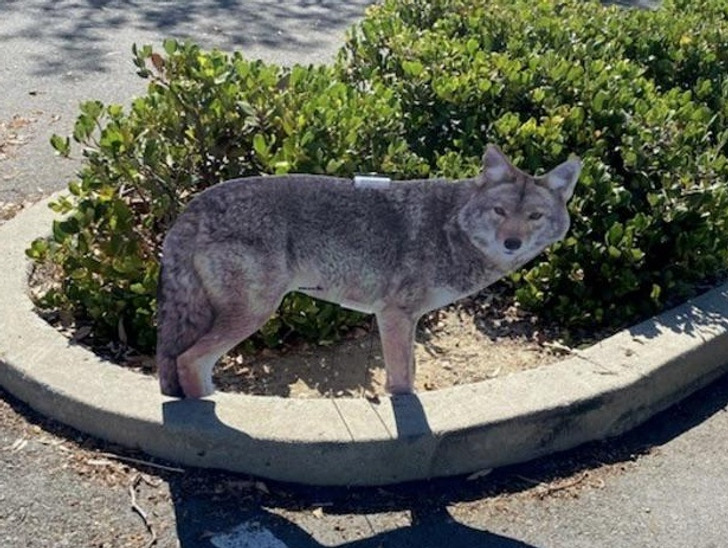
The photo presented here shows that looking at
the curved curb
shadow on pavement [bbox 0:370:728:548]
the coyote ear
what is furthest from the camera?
the curved curb

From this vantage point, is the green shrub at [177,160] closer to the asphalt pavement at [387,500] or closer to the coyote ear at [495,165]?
the asphalt pavement at [387,500]

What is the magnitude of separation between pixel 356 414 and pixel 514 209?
1.09 m

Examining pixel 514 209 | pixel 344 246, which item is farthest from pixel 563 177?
pixel 344 246

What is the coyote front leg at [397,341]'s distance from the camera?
4473 millimetres

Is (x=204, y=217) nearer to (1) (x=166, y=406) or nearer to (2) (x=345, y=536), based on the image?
(1) (x=166, y=406)

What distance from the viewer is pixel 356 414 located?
4566mm

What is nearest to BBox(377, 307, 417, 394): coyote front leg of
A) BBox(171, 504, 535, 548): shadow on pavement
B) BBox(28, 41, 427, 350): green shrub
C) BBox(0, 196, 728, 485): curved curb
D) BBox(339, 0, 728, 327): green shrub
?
BBox(0, 196, 728, 485): curved curb

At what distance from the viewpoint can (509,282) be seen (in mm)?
6027

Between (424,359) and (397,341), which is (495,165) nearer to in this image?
(397,341)

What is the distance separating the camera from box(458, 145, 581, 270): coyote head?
4230mm

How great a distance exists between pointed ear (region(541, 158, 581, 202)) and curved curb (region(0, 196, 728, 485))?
3.20ft

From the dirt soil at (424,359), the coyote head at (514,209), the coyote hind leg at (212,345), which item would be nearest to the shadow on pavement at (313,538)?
the coyote hind leg at (212,345)

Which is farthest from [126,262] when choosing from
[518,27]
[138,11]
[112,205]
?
[138,11]

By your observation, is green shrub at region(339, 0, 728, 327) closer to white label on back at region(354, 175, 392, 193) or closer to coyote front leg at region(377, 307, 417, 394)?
coyote front leg at region(377, 307, 417, 394)
